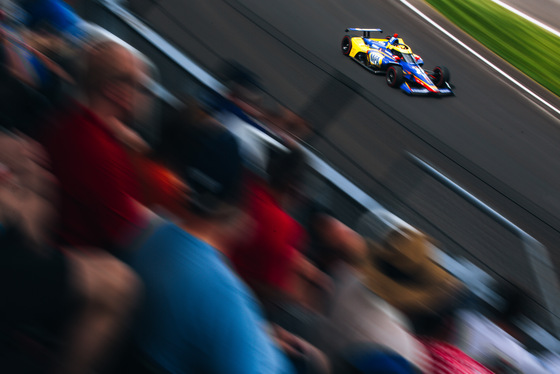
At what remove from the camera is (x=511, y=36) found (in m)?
12.0

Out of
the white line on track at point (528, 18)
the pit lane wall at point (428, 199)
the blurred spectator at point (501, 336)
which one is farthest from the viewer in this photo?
the white line on track at point (528, 18)

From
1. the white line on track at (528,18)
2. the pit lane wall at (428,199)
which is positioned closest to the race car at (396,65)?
the white line on track at (528,18)

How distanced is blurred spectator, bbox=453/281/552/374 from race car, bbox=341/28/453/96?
576 centimetres

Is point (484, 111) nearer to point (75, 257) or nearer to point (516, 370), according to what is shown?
point (516, 370)

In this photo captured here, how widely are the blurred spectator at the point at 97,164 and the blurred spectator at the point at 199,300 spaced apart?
272mm

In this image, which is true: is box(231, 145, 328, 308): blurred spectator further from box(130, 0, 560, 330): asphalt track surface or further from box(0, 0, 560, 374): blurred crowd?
box(130, 0, 560, 330): asphalt track surface

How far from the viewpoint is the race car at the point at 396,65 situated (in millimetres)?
9016

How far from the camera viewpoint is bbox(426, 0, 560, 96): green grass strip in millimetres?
11398

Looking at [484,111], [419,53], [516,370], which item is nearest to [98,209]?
[516,370]

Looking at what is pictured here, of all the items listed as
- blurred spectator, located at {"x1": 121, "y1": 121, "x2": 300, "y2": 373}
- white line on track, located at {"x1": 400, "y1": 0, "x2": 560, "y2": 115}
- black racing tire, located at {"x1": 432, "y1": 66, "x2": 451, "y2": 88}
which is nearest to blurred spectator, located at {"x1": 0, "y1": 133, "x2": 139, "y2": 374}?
blurred spectator, located at {"x1": 121, "y1": 121, "x2": 300, "y2": 373}

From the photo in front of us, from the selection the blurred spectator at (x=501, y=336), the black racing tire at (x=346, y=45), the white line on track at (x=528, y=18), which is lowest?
the black racing tire at (x=346, y=45)

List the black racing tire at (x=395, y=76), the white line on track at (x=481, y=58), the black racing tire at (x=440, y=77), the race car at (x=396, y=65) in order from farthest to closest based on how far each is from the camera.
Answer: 1. the white line on track at (x=481, y=58)
2. the black racing tire at (x=440, y=77)
3. the race car at (x=396, y=65)
4. the black racing tire at (x=395, y=76)

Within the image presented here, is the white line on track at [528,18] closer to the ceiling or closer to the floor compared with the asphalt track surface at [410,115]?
closer to the ceiling

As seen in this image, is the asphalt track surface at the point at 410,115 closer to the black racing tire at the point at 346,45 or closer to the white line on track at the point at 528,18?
the black racing tire at the point at 346,45
